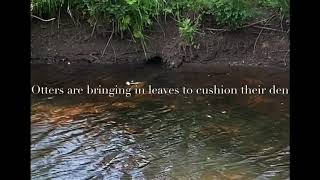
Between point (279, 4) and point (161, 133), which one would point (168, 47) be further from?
point (161, 133)

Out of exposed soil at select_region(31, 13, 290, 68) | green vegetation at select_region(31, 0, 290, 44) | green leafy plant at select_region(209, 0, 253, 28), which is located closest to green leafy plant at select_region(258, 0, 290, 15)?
green vegetation at select_region(31, 0, 290, 44)

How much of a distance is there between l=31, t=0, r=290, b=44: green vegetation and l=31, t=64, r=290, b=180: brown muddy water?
1.07 metres

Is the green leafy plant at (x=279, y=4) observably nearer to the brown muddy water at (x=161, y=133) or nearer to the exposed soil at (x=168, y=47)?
the exposed soil at (x=168, y=47)

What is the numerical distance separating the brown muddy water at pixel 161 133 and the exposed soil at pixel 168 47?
828 millimetres

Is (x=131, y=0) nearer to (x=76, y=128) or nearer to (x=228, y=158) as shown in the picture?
(x=76, y=128)

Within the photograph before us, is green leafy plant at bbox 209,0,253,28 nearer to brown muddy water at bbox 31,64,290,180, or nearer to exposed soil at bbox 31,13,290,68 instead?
exposed soil at bbox 31,13,290,68

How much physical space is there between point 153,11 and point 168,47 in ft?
2.10

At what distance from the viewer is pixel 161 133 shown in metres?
5.35

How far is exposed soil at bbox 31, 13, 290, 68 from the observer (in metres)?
8.13

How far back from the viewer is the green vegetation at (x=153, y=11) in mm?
7922

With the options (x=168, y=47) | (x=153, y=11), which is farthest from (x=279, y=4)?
(x=153, y=11)

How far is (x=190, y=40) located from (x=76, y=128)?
334 centimetres

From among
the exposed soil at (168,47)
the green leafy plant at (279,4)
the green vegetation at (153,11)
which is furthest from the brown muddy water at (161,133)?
the green leafy plant at (279,4)
